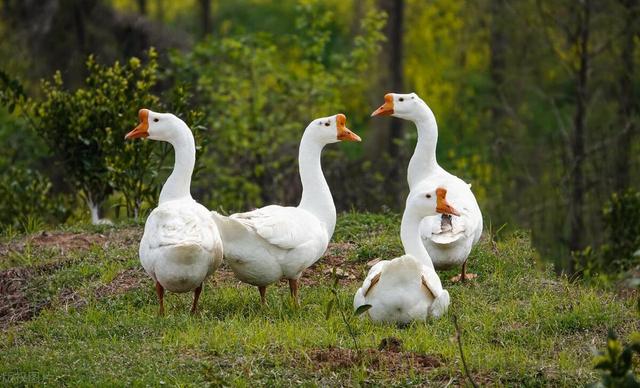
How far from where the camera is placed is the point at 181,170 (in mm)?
9258

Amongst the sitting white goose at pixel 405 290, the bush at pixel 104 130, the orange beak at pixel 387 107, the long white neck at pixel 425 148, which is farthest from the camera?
the bush at pixel 104 130

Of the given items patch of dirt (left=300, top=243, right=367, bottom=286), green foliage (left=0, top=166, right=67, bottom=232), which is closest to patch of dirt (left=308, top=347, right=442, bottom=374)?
patch of dirt (left=300, top=243, right=367, bottom=286)

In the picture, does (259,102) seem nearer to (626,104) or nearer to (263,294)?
(626,104)

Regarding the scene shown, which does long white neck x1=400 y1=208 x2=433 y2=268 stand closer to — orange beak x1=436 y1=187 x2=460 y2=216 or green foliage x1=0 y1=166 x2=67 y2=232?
orange beak x1=436 y1=187 x2=460 y2=216

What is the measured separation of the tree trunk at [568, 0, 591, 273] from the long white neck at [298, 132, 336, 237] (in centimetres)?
725

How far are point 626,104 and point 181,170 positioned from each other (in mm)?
11325

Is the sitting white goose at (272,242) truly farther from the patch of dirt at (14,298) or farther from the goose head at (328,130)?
the patch of dirt at (14,298)

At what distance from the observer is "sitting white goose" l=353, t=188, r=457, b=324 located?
830 cm

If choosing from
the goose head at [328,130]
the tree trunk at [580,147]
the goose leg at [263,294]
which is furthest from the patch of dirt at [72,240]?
the tree trunk at [580,147]

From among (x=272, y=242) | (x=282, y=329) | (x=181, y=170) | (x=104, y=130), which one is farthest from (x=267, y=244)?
(x=104, y=130)

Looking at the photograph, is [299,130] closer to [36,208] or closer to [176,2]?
[36,208]

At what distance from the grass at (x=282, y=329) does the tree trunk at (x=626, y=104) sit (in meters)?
5.63

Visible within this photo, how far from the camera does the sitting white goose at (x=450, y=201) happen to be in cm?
942

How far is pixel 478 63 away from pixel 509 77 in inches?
384
